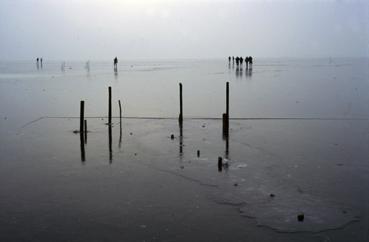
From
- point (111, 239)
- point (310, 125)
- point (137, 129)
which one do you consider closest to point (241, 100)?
point (310, 125)

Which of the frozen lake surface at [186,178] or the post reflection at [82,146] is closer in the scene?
the frozen lake surface at [186,178]

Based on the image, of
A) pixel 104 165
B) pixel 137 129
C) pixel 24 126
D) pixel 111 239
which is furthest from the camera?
pixel 24 126

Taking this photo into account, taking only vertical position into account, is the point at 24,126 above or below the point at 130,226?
above

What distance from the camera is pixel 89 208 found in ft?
46.7

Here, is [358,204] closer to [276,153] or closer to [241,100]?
[276,153]

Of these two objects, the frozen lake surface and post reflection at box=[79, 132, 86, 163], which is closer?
the frozen lake surface

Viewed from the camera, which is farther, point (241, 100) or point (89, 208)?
point (241, 100)

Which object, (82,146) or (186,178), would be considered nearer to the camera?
(186,178)

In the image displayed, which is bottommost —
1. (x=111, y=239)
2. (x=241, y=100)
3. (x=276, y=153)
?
(x=111, y=239)

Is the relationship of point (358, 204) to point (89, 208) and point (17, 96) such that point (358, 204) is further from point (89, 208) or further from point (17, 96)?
point (17, 96)

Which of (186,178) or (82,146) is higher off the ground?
(82,146)

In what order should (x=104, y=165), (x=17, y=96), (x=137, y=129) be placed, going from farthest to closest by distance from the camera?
1. (x=17, y=96)
2. (x=137, y=129)
3. (x=104, y=165)

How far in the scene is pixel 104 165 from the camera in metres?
19.2

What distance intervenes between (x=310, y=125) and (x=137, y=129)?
430 inches
